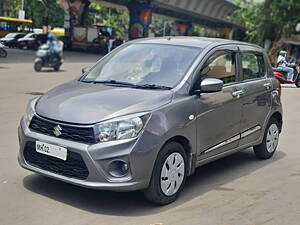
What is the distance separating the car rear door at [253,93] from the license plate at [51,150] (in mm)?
2544

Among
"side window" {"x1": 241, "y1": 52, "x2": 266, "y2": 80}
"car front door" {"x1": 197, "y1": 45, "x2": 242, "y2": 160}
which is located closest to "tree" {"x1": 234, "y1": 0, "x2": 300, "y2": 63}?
"side window" {"x1": 241, "y1": 52, "x2": 266, "y2": 80}

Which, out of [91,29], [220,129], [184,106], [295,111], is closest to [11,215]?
[184,106]

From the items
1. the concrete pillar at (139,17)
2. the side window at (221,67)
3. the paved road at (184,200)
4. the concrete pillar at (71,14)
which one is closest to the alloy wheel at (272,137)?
the paved road at (184,200)

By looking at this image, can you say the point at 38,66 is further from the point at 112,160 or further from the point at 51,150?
the point at 112,160

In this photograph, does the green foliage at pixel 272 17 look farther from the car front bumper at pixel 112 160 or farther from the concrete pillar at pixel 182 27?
the car front bumper at pixel 112 160

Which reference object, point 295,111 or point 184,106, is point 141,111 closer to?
point 184,106

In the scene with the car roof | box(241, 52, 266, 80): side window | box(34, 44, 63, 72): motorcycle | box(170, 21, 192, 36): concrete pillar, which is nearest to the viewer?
the car roof

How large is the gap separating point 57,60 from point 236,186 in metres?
16.4

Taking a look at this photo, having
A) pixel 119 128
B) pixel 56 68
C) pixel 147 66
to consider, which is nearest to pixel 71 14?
pixel 56 68

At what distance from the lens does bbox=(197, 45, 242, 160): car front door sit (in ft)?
17.3

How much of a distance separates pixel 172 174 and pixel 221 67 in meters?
1.65

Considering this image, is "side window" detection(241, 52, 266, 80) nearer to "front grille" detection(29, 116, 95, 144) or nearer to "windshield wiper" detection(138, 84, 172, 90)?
"windshield wiper" detection(138, 84, 172, 90)

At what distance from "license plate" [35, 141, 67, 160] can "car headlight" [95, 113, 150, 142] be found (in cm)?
38

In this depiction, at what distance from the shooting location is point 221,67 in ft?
19.0
